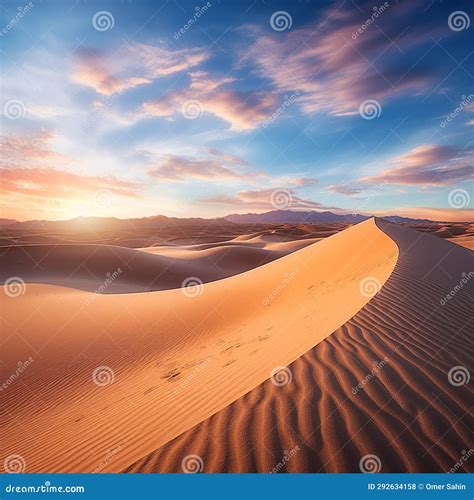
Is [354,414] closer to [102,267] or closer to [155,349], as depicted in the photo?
[155,349]

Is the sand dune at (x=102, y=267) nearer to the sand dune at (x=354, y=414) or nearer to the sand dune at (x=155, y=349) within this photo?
the sand dune at (x=155, y=349)

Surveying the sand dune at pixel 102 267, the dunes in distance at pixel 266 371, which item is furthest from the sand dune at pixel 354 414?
the sand dune at pixel 102 267

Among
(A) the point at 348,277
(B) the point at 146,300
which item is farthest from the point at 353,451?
(B) the point at 146,300

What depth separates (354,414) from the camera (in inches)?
121

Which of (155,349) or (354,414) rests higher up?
(155,349)

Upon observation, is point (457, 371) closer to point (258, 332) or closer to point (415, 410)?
point (415, 410)

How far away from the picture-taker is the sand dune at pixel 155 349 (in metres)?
4.22

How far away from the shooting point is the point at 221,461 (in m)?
2.79

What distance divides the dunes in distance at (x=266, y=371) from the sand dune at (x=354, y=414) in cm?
1

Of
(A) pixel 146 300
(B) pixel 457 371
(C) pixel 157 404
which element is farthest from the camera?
(A) pixel 146 300

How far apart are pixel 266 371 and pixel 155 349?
202 inches

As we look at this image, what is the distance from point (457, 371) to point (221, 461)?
122 inches

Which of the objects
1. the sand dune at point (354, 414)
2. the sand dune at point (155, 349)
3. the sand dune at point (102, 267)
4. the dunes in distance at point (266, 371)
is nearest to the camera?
the sand dune at point (354, 414)

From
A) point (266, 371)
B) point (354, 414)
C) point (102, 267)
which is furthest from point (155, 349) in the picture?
point (102, 267)
